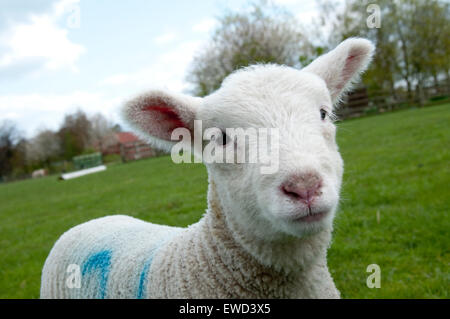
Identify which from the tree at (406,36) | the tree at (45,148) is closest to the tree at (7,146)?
the tree at (45,148)

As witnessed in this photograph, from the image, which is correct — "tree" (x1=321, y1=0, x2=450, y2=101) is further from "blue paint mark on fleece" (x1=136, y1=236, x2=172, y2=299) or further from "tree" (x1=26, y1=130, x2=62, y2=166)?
"tree" (x1=26, y1=130, x2=62, y2=166)

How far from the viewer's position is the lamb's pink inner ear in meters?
2.29

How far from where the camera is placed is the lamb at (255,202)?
5.48ft

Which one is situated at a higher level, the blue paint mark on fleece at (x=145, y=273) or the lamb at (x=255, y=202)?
the lamb at (x=255, y=202)

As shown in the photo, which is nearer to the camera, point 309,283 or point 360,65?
point 309,283

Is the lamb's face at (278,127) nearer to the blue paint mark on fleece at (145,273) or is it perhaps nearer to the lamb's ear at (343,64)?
the lamb's ear at (343,64)

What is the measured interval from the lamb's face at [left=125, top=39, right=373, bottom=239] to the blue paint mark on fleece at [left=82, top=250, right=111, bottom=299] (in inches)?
37.3

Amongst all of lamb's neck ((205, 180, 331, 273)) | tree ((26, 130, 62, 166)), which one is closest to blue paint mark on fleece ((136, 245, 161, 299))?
lamb's neck ((205, 180, 331, 273))

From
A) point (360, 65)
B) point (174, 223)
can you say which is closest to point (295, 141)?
point (360, 65)

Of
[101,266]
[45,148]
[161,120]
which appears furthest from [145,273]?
[45,148]

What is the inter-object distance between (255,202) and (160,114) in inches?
33.8

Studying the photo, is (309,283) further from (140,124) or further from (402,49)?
(402,49)
